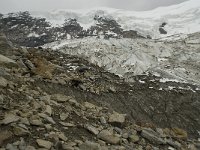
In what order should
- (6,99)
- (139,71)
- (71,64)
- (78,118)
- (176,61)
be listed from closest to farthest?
(6,99) → (78,118) → (71,64) → (139,71) → (176,61)

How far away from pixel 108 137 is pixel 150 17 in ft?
514

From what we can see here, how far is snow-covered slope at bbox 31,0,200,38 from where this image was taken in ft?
467

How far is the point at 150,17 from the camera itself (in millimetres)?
163500

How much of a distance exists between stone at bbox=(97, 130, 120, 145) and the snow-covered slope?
4862 inches

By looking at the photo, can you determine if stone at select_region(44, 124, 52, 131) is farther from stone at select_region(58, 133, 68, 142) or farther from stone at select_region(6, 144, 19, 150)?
stone at select_region(6, 144, 19, 150)

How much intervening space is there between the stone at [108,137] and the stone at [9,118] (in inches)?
99.7

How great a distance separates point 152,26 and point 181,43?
250ft

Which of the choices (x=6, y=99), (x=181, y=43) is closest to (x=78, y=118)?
(x=6, y=99)

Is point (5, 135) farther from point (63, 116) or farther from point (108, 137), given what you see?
point (108, 137)

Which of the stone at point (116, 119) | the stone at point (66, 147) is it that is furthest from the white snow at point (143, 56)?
the stone at point (66, 147)

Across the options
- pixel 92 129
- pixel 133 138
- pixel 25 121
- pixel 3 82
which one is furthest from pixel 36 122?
pixel 133 138

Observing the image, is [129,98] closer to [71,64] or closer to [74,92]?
[71,64]

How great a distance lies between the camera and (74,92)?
15906 mm

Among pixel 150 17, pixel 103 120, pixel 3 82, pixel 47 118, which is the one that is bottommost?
pixel 103 120
